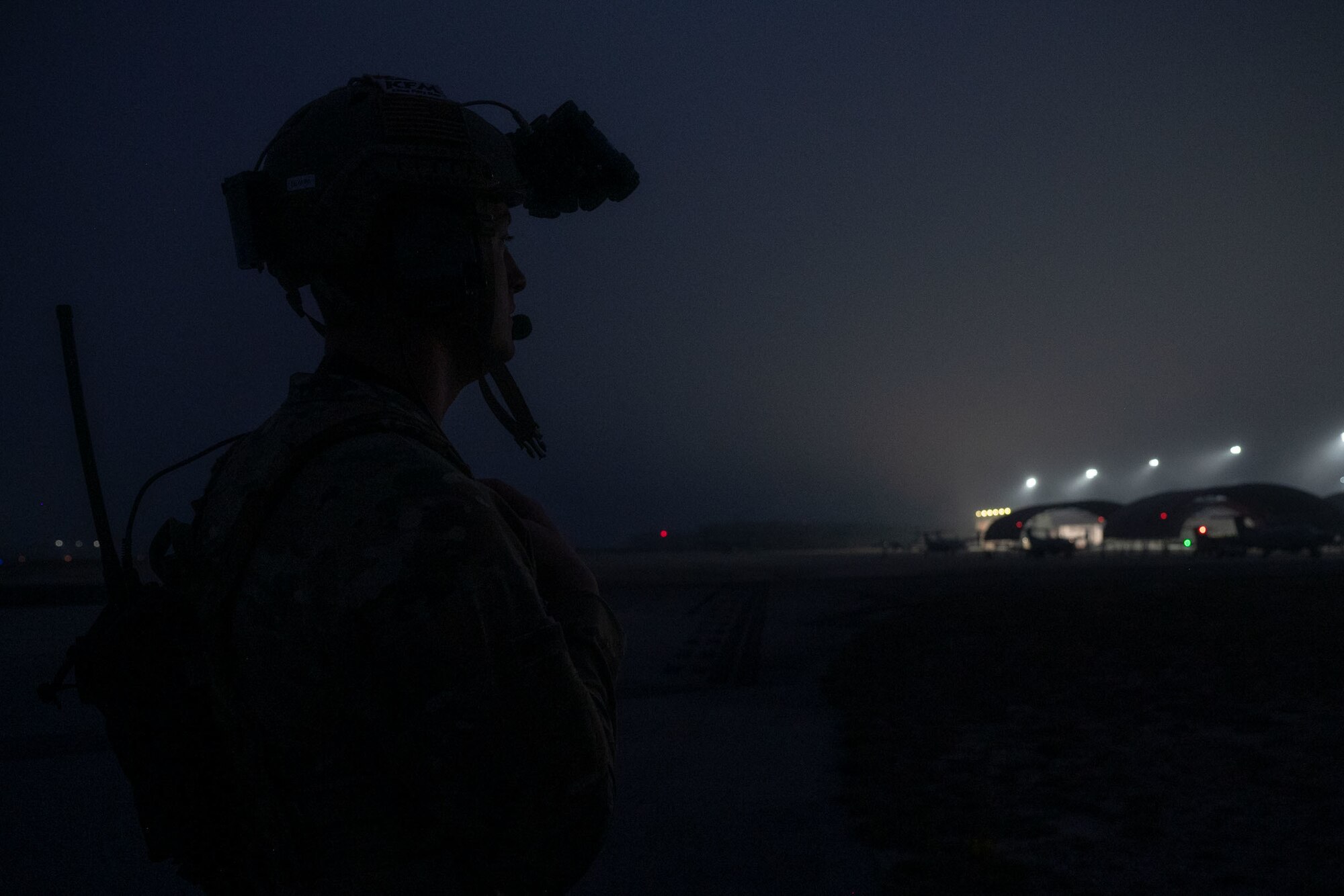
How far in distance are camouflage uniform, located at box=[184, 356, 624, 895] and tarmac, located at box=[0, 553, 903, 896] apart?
211 cm

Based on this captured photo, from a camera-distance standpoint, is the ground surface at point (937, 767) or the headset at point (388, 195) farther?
the ground surface at point (937, 767)

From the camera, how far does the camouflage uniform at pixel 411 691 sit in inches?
40.1

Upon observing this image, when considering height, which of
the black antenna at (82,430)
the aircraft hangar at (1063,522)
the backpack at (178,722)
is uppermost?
the aircraft hangar at (1063,522)

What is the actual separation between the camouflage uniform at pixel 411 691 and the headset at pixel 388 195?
1.38 feet

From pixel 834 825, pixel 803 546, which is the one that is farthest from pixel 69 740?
pixel 803 546

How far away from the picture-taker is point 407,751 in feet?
3.46

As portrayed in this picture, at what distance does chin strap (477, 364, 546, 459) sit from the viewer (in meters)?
1.66

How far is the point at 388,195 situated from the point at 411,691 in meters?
0.94

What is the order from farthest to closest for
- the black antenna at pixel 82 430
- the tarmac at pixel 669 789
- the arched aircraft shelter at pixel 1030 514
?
1. the arched aircraft shelter at pixel 1030 514
2. the tarmac at pixel 669 789
3. the black antenna at pixel 82 430

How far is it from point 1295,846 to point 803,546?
132 m

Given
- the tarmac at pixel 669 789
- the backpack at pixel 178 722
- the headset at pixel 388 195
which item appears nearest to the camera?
the backpack at pixel 178 722

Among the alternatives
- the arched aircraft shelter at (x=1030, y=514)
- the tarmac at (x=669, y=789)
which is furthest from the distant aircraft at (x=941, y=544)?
the tarmac at (x=669, y=789)

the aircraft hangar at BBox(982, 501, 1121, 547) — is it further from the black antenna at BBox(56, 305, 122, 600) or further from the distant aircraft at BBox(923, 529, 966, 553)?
the black antenna at BBox(56, 305, 122, 600)

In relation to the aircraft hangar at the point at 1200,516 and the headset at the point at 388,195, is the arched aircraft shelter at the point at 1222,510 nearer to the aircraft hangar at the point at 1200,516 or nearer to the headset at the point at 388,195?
the aircraft hangar at the point at 1200,516
